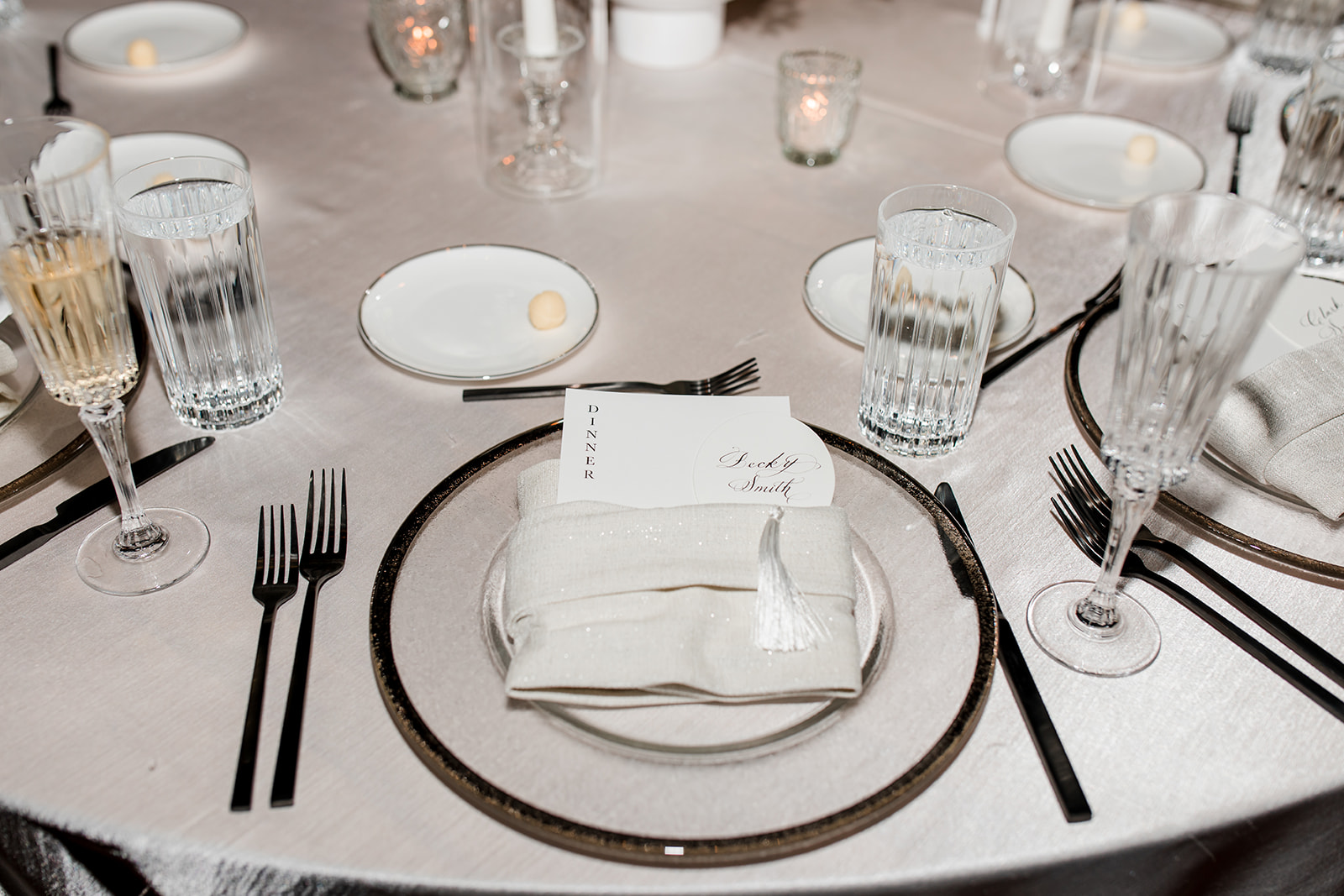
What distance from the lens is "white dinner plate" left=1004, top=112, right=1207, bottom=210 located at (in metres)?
1.23

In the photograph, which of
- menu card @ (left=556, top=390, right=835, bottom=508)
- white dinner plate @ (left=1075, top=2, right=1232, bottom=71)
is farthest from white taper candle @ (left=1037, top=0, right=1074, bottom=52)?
menu card @ (left=556, top=390, right=835, bottom=508)

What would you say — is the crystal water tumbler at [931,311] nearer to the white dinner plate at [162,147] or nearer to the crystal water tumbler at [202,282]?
the crystal water tumbler at [202,282]

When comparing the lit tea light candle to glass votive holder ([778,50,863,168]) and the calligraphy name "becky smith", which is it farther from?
the calligraphy name "becky smith"

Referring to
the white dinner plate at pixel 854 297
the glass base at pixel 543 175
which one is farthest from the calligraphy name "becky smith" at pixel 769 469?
the glass base at pixel 543 175

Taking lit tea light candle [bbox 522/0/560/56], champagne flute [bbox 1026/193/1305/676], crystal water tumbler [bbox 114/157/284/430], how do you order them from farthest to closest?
lit tea light candle [bbox 522/0/560/56] → crystal water tumbler [bbox 114/157/284/430] → champagne flute [bbox 1026/193/1305/676]

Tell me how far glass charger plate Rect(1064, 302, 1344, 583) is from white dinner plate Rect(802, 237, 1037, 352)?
143mm

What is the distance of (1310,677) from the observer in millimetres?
690

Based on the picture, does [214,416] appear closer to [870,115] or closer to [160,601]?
[160,601]

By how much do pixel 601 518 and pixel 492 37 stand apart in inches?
33.6

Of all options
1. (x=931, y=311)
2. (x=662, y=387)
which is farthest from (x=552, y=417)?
(x=931, y=311)

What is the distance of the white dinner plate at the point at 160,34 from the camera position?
1.44 meters

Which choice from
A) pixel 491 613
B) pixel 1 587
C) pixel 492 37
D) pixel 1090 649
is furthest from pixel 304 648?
pixel 492 37

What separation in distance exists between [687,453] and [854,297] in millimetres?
334

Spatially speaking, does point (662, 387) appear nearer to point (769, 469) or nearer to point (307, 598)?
point (769, 469)
